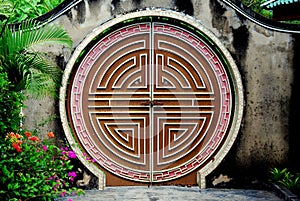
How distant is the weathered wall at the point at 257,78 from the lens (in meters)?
7.78

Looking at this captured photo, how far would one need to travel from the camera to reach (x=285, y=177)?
7.75 m

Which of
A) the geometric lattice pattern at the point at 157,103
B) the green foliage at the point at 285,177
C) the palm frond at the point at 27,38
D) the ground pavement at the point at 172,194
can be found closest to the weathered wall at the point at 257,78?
the green foliage at the point at 285,177

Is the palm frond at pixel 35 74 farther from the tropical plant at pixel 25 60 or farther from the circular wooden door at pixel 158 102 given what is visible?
the circular wooden door at pixel 158 102

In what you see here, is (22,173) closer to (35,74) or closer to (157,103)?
(35,74)

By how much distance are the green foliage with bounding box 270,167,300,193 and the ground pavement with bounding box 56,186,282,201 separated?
0.69 feet

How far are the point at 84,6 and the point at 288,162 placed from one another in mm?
3338

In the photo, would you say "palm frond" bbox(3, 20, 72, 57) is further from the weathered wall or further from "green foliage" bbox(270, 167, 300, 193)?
"green foliage" bbox(270, 167, 300, 193)

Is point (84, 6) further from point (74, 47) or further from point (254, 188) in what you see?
point (254, 188)

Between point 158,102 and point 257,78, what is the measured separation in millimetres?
1328

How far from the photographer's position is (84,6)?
25.0ft

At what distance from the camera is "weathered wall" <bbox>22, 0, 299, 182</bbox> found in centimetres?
778

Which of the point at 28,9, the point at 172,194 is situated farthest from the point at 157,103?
the point at 28,9

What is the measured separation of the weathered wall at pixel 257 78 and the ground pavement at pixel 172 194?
14.7 inches

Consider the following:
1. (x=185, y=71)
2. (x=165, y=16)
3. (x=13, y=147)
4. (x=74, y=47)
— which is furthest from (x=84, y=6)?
(x=13, y=147)
